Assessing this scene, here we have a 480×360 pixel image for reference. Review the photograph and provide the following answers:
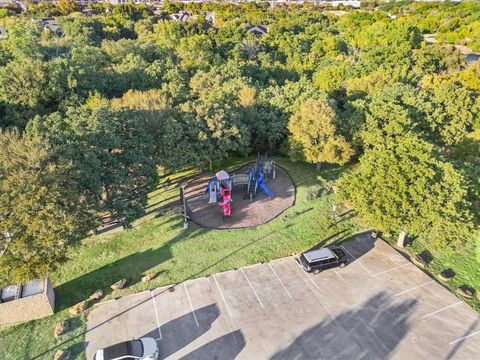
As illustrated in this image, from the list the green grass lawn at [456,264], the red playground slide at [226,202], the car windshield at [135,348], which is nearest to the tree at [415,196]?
the green grass lawn at [456,264]

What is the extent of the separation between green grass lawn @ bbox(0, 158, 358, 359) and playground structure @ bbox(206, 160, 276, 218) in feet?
11.1

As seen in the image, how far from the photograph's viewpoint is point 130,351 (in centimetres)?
1898

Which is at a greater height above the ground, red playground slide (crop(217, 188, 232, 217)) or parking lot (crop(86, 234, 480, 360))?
red playground slide (crop(217, 188, 232, 217))

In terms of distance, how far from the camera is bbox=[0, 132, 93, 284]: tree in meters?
21.4

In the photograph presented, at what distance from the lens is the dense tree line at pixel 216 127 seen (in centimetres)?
2262

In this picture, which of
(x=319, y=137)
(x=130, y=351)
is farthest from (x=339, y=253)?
(x=130, y=351)

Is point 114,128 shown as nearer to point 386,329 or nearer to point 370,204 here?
point 370,204

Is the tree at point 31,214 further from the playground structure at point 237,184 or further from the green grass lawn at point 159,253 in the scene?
the playground structure at point 237,184

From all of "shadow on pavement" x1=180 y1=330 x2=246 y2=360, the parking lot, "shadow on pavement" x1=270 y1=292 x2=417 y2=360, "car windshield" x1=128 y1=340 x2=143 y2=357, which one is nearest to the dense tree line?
the parking lot

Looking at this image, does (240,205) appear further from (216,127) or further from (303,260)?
(303,260)

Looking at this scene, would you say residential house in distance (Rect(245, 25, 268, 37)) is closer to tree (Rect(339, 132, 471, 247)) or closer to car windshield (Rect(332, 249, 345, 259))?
tree (Rect(339, 132, 471, 247))

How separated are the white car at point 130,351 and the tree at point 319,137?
2523cm

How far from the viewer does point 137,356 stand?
61.9ft

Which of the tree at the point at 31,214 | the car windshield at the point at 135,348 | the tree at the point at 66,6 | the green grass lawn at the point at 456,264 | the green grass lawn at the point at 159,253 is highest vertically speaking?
the tree at the point at 66,6
